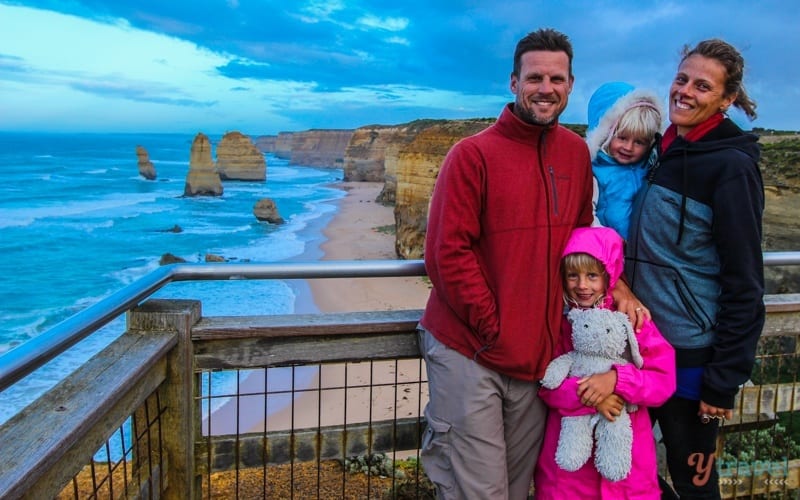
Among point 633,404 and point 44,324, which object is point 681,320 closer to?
point 633,404

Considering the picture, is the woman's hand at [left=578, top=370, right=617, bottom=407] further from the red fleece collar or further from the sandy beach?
the red fleece collar

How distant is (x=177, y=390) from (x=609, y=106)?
2.03 meters

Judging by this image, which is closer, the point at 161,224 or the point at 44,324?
the point at 44,324

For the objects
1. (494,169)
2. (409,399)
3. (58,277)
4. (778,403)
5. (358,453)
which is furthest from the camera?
(58,277)

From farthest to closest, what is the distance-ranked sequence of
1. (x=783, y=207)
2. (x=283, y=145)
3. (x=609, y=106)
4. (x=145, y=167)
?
(x=283, y=145) → (x=145, y=167) → (x=783, y=207) → (x=609, y=106)

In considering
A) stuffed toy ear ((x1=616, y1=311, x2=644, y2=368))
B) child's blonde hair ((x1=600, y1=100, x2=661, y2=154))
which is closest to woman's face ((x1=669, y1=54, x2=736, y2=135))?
child's blonde hair ((x1=600, y1=100, x2=661, y2=154))

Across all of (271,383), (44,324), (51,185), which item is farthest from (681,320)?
(51,185)

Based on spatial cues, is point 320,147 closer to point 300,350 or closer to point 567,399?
point 300,350

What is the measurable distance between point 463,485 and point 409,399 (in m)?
10.5

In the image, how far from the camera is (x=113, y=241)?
4141cm

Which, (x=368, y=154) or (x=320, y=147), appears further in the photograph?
(x=320, y=147)

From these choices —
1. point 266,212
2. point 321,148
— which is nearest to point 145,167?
point 266,212

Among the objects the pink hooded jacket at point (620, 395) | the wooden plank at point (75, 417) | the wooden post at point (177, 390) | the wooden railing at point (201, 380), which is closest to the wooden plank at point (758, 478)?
the wooden railing at point (201, 380)

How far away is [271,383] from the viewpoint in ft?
43.5
